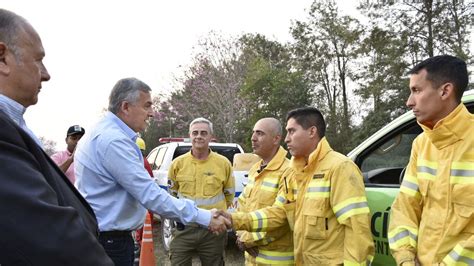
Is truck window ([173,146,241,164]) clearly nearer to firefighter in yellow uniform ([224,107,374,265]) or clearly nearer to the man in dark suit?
firefighter in yellow uniform ([224,107,374,265])

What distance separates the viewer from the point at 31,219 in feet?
3.42

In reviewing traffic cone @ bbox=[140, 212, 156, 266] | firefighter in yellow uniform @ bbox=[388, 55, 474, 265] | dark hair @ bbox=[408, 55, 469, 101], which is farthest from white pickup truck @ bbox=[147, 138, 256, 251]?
dark hair @ bbox=[408, 55, 469, 101]

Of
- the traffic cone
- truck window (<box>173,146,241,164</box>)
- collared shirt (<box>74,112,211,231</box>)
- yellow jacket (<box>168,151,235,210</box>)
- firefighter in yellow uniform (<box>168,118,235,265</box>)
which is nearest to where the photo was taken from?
collared shirt (<box>74,112,211,231</box>)

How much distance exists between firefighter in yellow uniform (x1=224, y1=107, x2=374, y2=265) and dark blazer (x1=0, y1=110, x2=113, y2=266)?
1.73 metres

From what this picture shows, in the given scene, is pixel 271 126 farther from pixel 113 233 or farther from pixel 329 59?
pixel 329 59

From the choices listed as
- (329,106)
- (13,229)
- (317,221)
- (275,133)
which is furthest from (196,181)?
(329,106)

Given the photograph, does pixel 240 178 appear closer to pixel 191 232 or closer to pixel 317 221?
pixel 191 232

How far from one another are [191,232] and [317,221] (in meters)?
2.34

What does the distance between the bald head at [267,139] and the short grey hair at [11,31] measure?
254 cm

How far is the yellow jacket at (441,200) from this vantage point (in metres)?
1.97

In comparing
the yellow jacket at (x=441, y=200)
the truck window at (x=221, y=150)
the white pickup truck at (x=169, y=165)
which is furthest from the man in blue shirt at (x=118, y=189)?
the truck window at (x=221, y=150)

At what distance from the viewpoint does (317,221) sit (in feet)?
8.92

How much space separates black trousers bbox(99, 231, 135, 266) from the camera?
9.60 feet

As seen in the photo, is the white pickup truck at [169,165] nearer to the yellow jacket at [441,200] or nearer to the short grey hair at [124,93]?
the short grey hair at [124,93]
